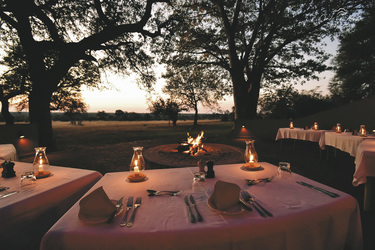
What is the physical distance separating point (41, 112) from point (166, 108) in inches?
874

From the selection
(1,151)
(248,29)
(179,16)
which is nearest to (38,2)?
(179,16)

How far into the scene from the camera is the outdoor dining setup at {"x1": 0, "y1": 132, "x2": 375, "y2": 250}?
3.16 feet

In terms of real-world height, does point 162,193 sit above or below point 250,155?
below

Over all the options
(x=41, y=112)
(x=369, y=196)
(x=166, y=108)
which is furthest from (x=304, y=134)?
(x=166, y=108)

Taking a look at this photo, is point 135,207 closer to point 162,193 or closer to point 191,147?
point 162,193

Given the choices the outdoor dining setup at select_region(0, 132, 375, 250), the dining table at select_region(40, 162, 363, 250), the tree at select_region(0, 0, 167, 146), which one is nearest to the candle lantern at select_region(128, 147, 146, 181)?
the outdoor dining setup at select_region(0, 132, 375, 250)

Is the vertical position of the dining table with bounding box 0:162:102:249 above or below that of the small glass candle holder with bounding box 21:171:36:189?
below

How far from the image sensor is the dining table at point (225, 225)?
951 millimetres

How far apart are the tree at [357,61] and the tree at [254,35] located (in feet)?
20.8

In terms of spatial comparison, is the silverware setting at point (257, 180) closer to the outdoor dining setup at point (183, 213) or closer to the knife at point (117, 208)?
the outdoor dining setup at point (183, 213)

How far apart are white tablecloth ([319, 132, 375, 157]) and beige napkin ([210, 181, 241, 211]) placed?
5347 millimetres

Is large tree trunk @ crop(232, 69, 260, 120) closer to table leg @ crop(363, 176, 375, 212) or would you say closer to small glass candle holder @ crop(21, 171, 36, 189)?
table leg @ crop(363, 176, 375, 212)

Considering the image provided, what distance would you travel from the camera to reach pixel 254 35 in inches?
404

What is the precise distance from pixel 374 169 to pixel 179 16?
11292 mm
